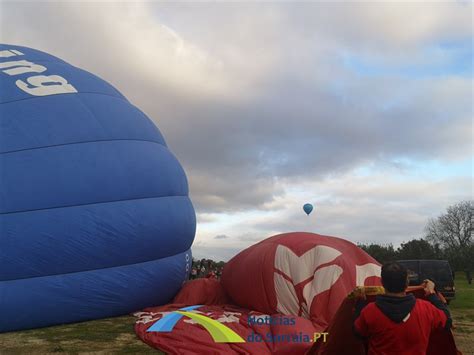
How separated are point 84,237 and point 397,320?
221 inches

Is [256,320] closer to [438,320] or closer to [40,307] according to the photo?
[40,307]

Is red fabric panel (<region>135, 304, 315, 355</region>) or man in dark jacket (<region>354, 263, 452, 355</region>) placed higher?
man in dark jacket (<region>354, 263, 452, 355</region>)

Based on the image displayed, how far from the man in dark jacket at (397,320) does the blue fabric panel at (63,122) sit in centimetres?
614

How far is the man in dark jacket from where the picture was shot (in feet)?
7.65

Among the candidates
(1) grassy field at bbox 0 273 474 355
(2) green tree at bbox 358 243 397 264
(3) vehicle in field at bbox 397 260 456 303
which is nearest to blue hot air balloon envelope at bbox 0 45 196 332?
(1) grassy field at bbox 0 273 474 355

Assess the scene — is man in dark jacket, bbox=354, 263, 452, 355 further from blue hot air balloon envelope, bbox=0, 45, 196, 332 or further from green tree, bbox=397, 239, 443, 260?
green tree, bbox=397, 239, 443, 260

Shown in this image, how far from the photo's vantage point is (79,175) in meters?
7.13

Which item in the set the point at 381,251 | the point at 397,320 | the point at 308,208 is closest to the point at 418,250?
the point at 381,251

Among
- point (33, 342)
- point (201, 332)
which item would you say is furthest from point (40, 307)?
point (201, 332)

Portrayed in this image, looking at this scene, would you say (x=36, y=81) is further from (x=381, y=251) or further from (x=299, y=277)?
(x=381, y=251)

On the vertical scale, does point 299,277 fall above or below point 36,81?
below

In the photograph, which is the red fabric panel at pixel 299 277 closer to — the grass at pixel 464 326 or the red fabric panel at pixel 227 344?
the red fabric panel at pixel 227 344

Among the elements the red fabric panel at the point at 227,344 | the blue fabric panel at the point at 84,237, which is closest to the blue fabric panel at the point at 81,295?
the blue fabric panel at the point at 84,237

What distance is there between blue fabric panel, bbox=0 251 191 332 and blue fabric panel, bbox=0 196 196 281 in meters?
0.13
